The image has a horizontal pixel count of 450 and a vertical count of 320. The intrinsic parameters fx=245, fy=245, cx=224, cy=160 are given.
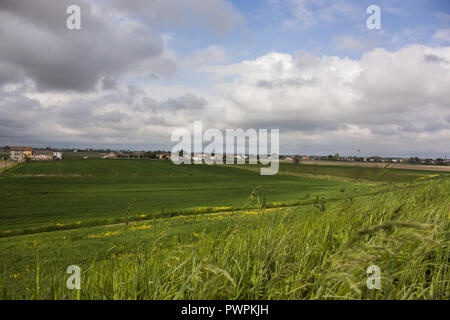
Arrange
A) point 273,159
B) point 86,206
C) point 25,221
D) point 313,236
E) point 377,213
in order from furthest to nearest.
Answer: point 273,159, point 86,206, point 25,221, point 377,213, point 313,236

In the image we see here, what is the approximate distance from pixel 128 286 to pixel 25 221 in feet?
90.2

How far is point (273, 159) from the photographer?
125m

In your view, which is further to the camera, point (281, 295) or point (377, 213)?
point (377, 213)

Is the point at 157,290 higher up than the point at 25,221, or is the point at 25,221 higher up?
the point at 157,290

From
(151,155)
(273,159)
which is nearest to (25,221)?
(273,159)

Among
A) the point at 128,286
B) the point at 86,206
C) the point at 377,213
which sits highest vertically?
the point at 377,213

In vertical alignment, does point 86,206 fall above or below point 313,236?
below
